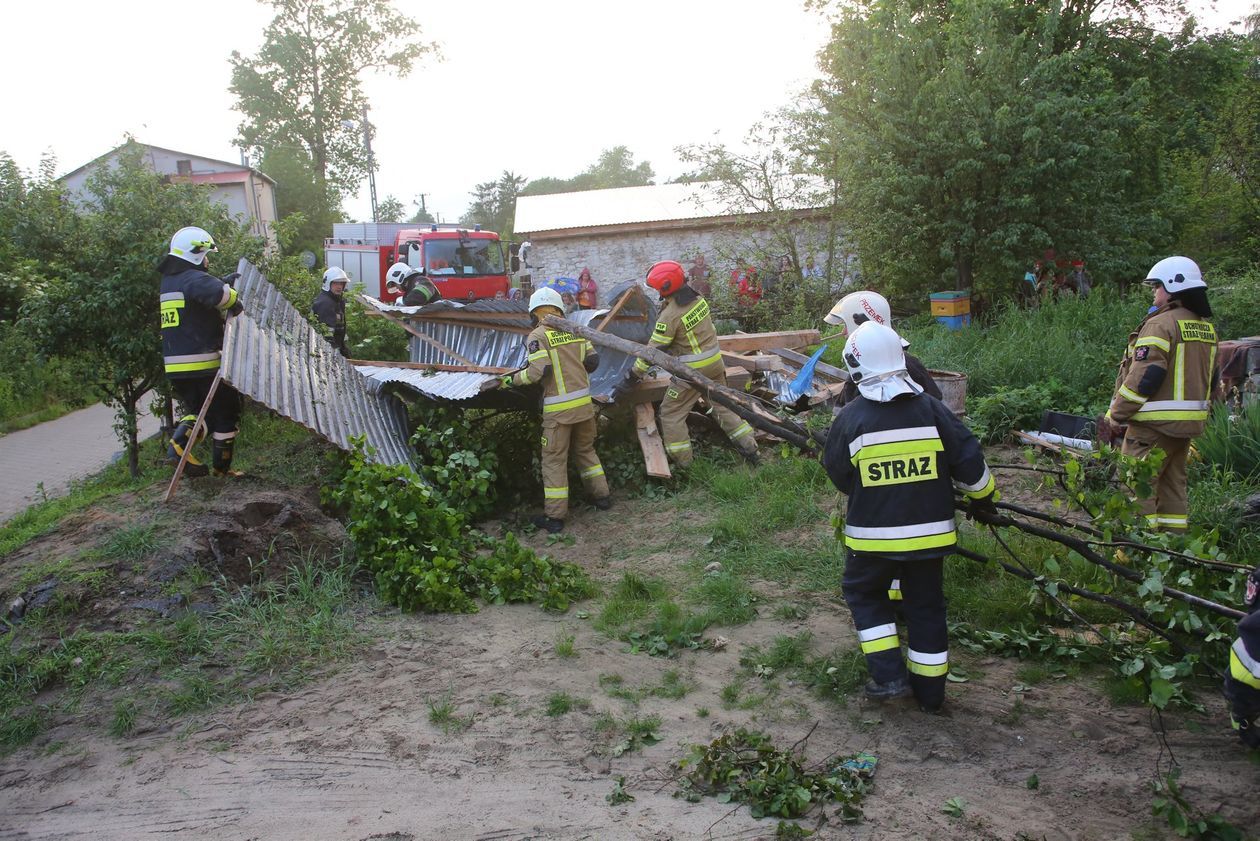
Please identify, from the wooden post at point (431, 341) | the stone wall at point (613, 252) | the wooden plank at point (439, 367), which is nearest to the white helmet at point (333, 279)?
the wooden post at point (431, 341)

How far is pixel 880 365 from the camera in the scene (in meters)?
3.80

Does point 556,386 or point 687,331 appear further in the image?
point 687,331

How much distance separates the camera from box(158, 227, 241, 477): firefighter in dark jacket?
21.7ft

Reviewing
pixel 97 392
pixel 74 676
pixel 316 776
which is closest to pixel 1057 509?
pixel 316 776

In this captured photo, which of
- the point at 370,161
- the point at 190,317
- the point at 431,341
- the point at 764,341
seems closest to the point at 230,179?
the point at 370,161

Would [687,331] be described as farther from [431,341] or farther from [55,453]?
[55,453]

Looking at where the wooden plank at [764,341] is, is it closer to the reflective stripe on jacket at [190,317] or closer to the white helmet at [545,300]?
the white helmet at [545,300]

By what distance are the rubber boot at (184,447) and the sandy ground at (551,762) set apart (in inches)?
122

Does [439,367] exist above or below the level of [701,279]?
below

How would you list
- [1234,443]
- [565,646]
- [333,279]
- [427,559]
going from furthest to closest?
[333,279], [1234,443], [427,559], [565,646]

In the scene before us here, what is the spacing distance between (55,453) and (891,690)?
1140 centimetres

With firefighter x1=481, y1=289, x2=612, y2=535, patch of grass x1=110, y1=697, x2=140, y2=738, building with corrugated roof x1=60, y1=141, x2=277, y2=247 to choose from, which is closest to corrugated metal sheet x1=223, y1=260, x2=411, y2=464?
firefighter x1=481, y1=289, x2=612, y2=535

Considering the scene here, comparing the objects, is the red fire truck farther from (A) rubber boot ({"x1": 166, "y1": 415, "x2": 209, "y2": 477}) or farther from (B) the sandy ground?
(B) the sandy ground

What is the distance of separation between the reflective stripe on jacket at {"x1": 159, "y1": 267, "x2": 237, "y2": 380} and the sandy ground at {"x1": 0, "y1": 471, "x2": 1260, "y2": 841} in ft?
10.7
